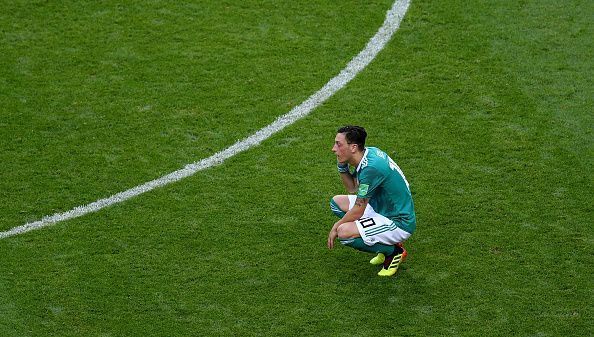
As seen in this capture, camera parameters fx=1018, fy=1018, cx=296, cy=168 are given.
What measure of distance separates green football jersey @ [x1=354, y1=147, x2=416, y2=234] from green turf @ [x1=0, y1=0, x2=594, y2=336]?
58 cm

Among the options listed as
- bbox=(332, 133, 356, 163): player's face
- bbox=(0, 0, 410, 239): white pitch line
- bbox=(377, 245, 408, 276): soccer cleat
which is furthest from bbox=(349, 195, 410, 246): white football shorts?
bbox=(0, 0, 410, 239): white pitch line

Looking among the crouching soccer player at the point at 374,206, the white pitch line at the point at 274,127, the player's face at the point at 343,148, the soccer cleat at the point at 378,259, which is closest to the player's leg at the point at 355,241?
the crouching soccer player at the point at 374,206

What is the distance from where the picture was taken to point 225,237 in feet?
31.0

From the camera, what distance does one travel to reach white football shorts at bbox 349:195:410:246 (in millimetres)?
8641

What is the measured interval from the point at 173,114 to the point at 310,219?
252 centimetres

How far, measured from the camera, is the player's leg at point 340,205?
9.12 m

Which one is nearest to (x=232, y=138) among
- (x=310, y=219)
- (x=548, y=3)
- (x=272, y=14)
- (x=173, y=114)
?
(x=173, y=114)

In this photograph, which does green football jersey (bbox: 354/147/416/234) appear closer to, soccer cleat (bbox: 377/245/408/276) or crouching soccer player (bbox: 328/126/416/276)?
crouching soccer player (bbox: 328/126/416/276)

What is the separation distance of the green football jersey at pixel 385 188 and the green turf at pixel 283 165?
0.58 metres

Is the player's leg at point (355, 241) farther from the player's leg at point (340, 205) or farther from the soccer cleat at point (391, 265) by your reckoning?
the player's leg at point (340, 205)

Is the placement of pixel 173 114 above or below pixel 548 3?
below

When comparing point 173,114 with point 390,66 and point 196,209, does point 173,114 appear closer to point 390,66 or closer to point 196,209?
point 196,209

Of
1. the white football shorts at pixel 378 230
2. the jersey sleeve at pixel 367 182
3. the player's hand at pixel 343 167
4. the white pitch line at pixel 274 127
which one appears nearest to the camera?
the jersey sleeve at pixel 367 182

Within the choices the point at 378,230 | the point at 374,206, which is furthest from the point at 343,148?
the point at 378,230
